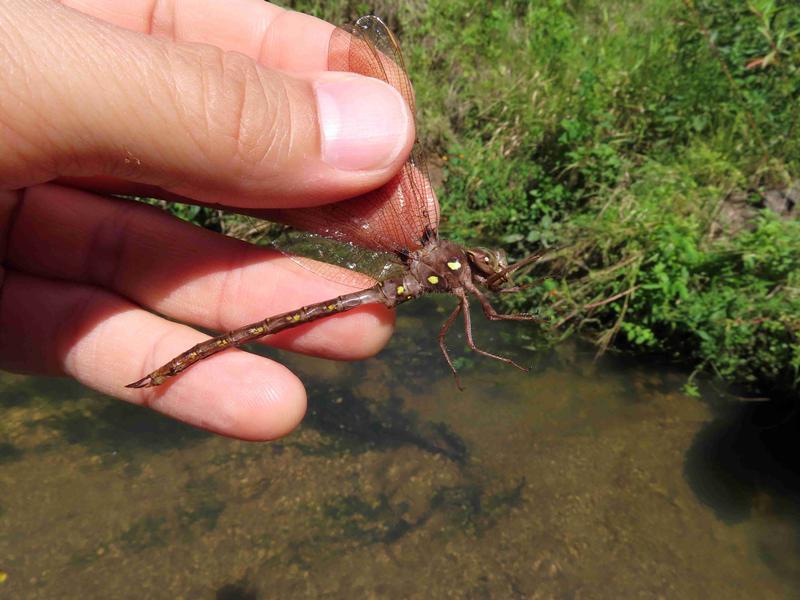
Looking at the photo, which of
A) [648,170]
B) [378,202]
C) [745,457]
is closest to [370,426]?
[378,202]

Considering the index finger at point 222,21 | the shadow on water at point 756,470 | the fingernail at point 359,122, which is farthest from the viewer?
the shadow on water at point 756,470

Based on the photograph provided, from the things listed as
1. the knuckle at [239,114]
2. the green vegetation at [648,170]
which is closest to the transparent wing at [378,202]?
the knuckle at [239,114]

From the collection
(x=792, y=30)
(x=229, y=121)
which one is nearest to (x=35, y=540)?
(x=229, y=121)

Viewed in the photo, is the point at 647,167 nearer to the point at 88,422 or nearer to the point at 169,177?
the point at 169,177

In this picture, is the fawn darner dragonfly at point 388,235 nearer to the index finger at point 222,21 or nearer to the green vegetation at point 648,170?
the index finger at point 222,21

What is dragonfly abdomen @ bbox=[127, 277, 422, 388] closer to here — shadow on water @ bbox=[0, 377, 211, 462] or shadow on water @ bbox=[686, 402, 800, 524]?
shadow on water @ bbox=[0, 377, 211, 462]

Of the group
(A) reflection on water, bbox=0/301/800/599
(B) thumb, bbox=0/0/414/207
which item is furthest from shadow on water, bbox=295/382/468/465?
(B) thumb, bbox=0/0/414/207
